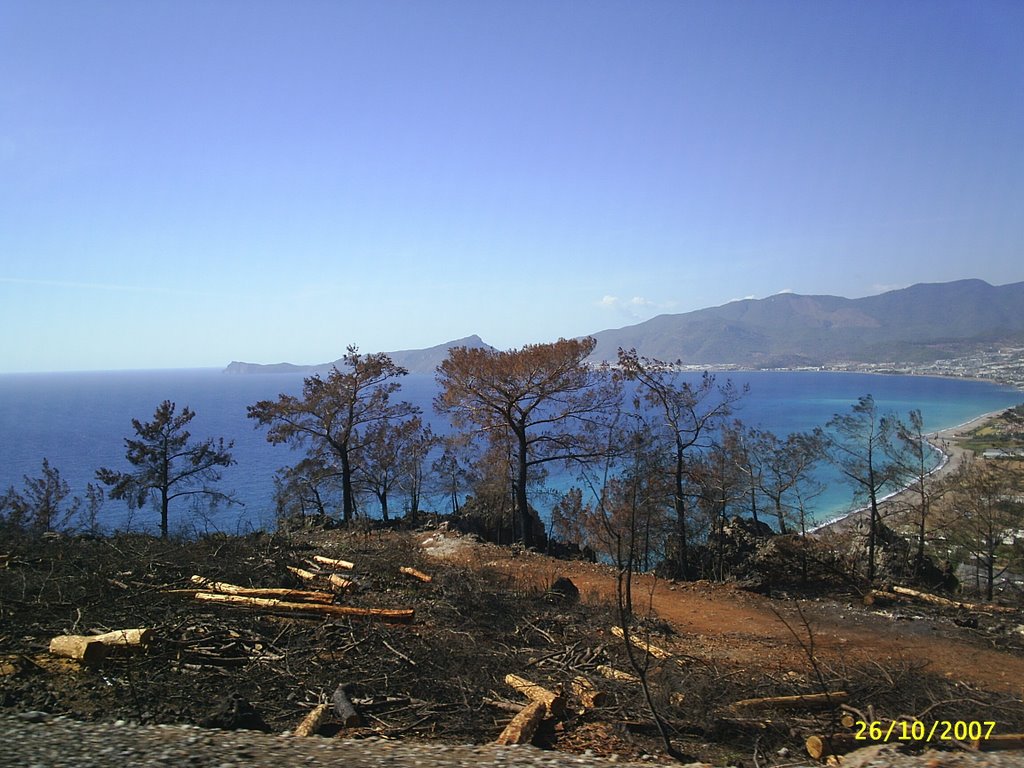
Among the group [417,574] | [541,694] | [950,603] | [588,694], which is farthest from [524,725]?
[950,603]

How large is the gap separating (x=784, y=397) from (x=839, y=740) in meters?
148

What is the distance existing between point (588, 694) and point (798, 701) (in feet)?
7.35

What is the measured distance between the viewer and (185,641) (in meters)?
7.01

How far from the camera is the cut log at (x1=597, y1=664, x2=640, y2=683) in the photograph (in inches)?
271

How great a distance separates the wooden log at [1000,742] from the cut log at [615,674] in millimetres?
3178

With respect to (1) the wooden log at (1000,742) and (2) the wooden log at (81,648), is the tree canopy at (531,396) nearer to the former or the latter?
(2) the wooden log at (81,648)

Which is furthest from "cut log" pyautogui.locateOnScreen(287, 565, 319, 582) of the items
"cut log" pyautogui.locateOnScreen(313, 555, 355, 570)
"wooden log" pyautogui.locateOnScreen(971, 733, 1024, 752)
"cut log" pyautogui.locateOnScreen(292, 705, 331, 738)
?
"wooden log" pyautogui.locateOnScreen(971, 733, 1024, 752)

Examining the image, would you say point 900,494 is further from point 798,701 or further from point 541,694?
point 541,694

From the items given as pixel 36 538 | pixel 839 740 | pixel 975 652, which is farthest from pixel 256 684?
pixel 975 652

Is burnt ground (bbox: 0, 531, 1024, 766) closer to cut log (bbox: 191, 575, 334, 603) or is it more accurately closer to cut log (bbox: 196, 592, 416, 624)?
cut log (bbox: 196, 592, 416, 624)

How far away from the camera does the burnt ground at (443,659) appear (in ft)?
18.6

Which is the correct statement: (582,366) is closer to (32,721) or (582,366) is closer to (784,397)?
(32,721)

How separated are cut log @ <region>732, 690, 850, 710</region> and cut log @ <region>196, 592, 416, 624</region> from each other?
461 centimetres

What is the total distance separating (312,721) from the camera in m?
5.45
